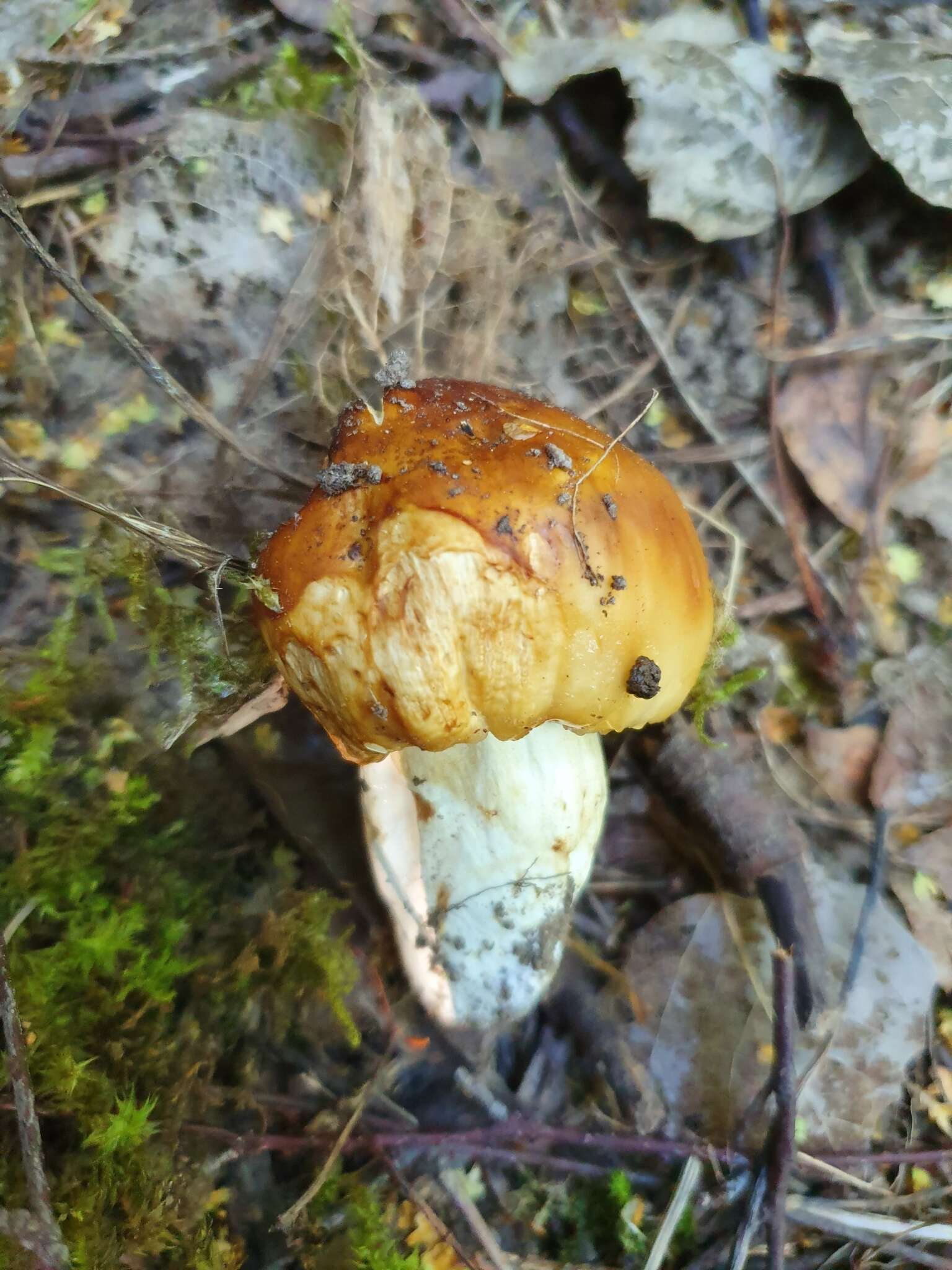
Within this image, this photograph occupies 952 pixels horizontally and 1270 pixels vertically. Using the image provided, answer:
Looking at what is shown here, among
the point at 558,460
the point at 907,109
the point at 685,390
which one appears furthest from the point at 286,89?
the point at 907,109

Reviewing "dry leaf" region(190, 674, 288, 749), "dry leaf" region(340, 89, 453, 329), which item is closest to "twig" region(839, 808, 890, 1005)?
"dry leaf" region(190, 674, 288, 749)

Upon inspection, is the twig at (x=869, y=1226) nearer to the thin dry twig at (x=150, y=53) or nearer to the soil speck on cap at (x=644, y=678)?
the soil speck on cap at (x=644, y=678)

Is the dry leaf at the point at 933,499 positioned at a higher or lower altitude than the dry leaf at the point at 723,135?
lower

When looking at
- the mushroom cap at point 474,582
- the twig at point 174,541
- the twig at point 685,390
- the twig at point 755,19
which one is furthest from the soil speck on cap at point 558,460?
the twig at point 755,19

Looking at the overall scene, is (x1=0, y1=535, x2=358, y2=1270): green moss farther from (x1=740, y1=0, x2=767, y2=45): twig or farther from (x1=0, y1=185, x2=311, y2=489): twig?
(x1=740, y1=0, x2=767, y2=45): twig

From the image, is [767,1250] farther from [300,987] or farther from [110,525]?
[110,525]

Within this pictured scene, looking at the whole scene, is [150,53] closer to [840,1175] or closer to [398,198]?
[398,198]

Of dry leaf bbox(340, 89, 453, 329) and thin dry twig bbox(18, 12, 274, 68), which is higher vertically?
thin dry twig bbox(18, 12, 274, 68)
